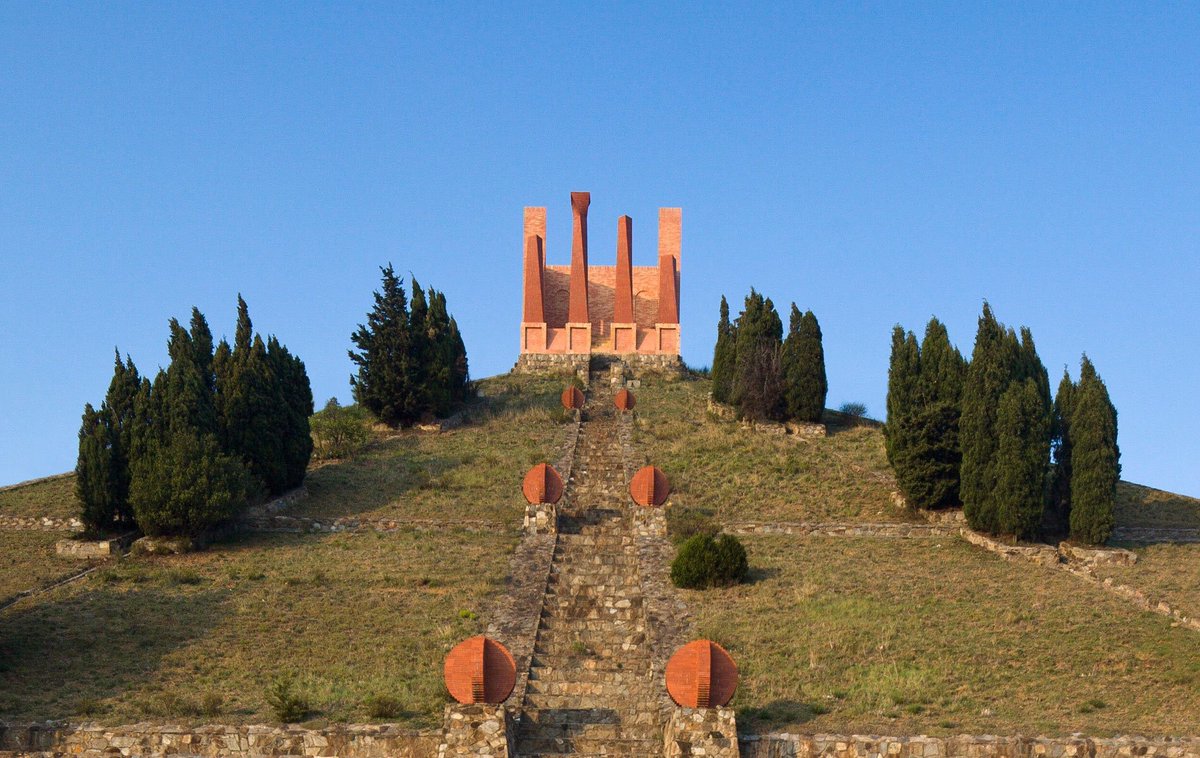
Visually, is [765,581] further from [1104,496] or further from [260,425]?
[260,425]

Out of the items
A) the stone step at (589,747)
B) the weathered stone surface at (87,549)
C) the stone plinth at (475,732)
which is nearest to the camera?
the stone plinth at (475,732)

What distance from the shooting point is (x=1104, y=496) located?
88.0 ft

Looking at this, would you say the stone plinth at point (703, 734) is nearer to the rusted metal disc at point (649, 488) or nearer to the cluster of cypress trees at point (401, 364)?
the rusted metal disc at point (649, 488)

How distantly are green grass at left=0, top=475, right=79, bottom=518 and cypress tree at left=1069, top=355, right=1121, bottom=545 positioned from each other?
21592 mm

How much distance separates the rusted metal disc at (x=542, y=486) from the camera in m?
26.8

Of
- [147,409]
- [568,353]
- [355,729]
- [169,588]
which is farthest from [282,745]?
[568,353]

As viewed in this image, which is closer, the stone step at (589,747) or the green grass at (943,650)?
the stone step at (589,747)

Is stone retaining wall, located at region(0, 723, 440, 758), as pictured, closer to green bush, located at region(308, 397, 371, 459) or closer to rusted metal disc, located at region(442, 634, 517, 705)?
rusted metal disc, located at region(442, 634, 517, 705)

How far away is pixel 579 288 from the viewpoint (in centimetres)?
4653

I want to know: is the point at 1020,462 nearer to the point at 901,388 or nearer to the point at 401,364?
the point at 901,388

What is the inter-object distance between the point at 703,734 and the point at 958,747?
3.09 m

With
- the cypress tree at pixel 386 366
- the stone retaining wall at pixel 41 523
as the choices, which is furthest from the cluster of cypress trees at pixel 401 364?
the stone retaining wall at pixel 41 523

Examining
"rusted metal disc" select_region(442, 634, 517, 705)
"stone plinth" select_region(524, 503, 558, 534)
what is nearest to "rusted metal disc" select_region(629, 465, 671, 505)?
"stone plinth" select_region(524, 503, 558, 534)

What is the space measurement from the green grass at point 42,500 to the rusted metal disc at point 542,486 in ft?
34.8
